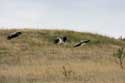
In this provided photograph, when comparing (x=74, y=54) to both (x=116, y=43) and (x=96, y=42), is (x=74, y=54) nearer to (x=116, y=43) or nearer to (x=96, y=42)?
(x=96, y=42)

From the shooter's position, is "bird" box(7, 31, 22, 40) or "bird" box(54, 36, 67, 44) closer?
"bird" box(7, 31, 22, 40)

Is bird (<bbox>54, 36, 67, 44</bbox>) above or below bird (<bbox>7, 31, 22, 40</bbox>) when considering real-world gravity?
below

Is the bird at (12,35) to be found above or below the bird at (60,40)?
above

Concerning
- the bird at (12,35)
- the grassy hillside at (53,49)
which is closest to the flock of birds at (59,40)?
the bird at (12,35)

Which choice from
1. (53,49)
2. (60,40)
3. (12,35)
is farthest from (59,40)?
(12,35)

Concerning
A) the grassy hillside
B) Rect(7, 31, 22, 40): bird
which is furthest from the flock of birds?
the grassy hillside

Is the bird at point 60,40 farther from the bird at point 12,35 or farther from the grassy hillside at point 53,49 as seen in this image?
the bird at point 12,35

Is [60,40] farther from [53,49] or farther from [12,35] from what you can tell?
[12,35]

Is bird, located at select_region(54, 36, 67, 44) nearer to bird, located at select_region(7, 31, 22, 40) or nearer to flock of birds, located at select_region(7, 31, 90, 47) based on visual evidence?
flock of birds, located at select_region(7, 31, 90, 47)

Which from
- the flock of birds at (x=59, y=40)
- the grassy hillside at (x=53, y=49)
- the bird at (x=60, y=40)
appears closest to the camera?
the grassy hillside at (x=53, y=49)

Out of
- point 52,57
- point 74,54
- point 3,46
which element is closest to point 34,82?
point 52,57

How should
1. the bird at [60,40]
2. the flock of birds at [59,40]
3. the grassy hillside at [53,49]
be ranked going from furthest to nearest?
the bird at [60,40] → the flock of birds at [59,40] → the grassy hillside at [53,49]

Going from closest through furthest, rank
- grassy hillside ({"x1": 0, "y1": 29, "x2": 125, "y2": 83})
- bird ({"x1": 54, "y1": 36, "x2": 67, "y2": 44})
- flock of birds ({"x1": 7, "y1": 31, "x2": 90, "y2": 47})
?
grassy hillside ({"x1": 0, "y1": 29, "x2": 125, "y2": 83}) < flock of birds ({"x1": 7, "y1": 31, "x2": 90, "y2": 47}) < bird ({"x1": 54, "y1": 36, "x2": 67, "y2": 44})

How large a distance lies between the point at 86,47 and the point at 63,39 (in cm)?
475
